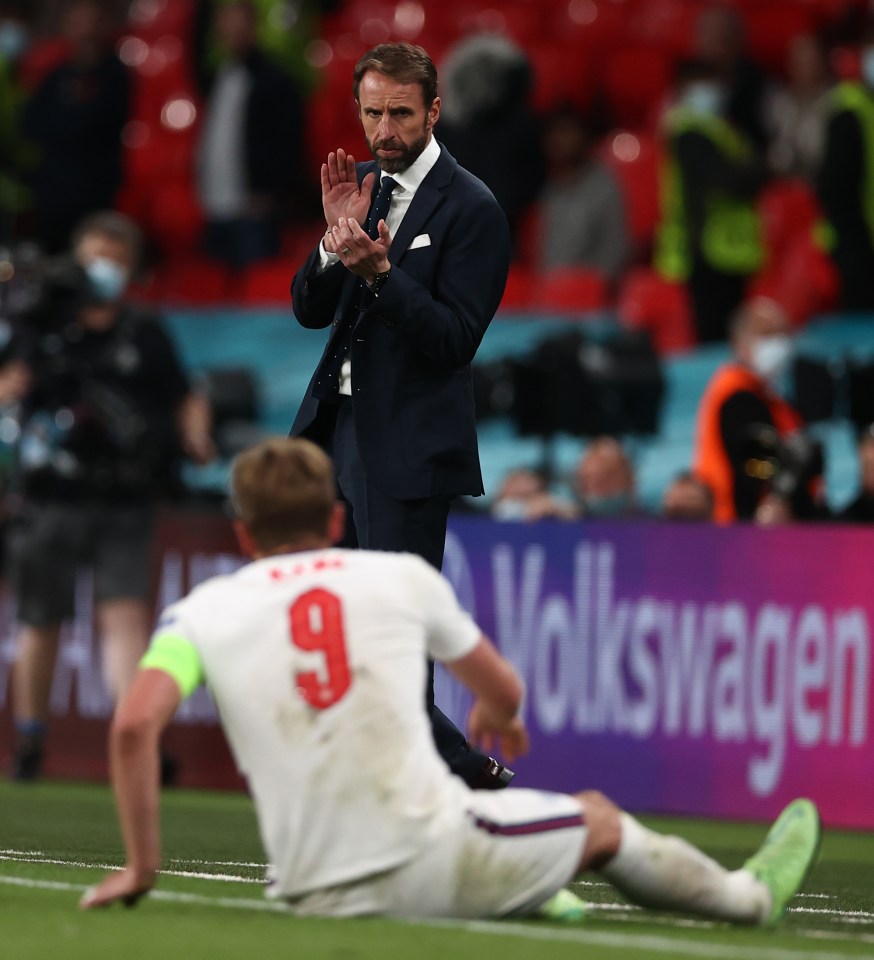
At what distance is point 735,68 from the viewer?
48.4ft

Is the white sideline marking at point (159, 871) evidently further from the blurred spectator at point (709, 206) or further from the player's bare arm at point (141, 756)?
the blurred spectator at point (709, 206)

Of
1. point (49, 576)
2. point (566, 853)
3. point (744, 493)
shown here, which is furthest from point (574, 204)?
point (566, 853)

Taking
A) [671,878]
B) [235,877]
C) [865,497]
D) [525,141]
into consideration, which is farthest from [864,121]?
[671,878]

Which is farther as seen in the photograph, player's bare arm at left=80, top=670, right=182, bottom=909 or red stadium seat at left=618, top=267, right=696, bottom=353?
red stadium seat at left=618, top=267, right=696, bottom=353

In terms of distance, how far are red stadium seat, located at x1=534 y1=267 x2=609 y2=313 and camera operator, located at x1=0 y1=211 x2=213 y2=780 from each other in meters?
4.41

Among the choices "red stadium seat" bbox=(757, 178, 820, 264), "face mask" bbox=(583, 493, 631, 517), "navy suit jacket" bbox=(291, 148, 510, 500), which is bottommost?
"face mask" bbox=(583, 493, 631, 517)

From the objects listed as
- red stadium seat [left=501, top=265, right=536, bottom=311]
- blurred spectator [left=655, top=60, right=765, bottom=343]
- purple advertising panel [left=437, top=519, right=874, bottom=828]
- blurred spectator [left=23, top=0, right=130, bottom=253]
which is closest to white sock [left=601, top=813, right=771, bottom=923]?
purple advertising panel [left=437, top=519, right=874, bottom=828]

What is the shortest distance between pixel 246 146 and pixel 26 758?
6.65 meters

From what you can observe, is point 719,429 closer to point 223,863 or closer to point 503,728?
point 223,863

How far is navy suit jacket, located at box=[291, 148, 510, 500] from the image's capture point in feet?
20.4

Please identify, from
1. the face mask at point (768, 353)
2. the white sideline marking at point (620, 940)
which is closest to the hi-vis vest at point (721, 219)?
the face mask at point (768, 353)

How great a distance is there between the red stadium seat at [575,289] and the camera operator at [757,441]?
10.1 ft

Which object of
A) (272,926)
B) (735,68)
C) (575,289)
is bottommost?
(272,926)

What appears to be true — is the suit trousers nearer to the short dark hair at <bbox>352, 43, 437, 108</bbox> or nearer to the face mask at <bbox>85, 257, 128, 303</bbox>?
the short dark hair at <bbox>352, 43, 437, 108</bbox>
